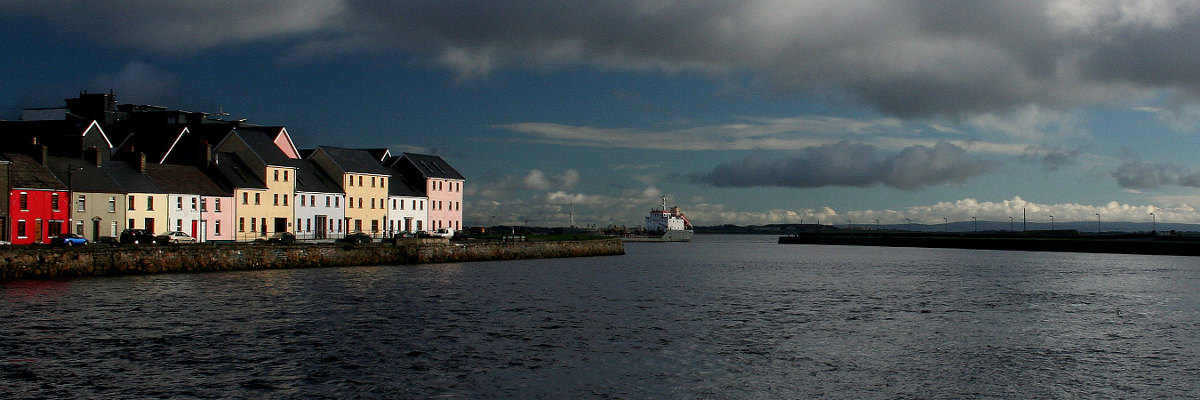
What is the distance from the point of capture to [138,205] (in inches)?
3201

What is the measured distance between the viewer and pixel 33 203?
69625mm

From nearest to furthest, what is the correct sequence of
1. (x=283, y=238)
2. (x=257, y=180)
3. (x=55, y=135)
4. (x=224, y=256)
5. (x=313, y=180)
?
(x=224, y=256) → (x=55, y=135) → (x=283, y=238) → (x=257, y=180) → (x=313, y=180)

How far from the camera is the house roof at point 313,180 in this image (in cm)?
10674

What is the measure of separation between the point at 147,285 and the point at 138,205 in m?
32.4

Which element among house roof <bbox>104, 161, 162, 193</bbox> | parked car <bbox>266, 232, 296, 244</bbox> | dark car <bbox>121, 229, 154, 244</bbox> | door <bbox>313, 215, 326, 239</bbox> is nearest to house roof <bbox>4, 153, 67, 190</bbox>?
dark car <bbox>121, 229, 154, 244</bbox>

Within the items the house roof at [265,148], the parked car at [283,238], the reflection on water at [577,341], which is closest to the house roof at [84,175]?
the parked car at [283,238]

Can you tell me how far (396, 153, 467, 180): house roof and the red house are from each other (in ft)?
198

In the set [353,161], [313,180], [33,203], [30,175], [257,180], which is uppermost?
[353,161]

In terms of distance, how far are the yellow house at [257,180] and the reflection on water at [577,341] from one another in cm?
3758

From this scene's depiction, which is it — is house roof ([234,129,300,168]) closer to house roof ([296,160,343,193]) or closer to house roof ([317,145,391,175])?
house roof ([296,160,343,193])

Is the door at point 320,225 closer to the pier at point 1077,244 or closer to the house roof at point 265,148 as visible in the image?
the house roof at point 265,148

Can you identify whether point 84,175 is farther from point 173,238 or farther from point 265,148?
point 265,148

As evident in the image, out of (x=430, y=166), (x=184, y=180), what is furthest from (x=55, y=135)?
(x=430, y=166)

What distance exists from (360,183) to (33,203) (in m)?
49.5
